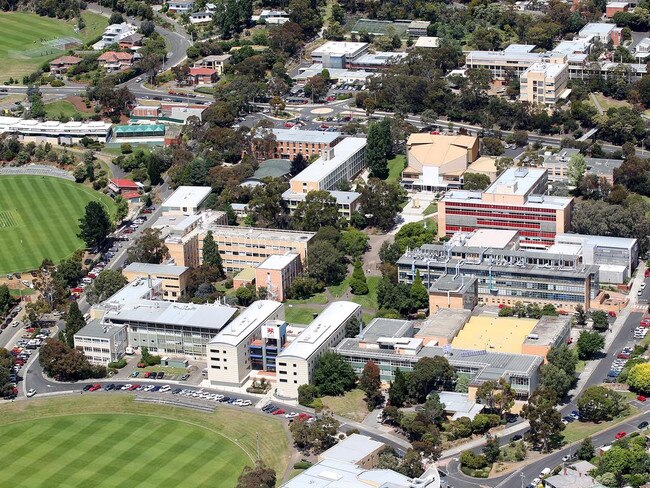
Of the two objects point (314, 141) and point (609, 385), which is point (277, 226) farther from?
point (609, 385)

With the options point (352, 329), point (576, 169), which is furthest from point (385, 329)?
point (576, 169)

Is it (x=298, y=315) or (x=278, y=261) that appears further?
(x=278, y=261)

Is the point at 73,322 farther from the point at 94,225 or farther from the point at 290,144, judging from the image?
the point at 290,144

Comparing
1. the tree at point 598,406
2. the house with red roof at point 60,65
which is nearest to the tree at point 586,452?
the tree at point 598,406

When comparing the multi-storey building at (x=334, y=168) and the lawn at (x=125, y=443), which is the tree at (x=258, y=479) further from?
the multi-storey building at (x=334, y=168)

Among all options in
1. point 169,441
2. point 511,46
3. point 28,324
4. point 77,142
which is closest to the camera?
point 169,441

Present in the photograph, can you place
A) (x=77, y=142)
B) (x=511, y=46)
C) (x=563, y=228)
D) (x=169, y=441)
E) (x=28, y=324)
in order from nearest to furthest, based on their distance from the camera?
(x=169, y=441), (x=28, y=324), (x=563, y=228), (x=77, y=142), (x=511, y=46)

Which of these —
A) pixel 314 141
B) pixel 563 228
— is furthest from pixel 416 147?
pixel 563 228
